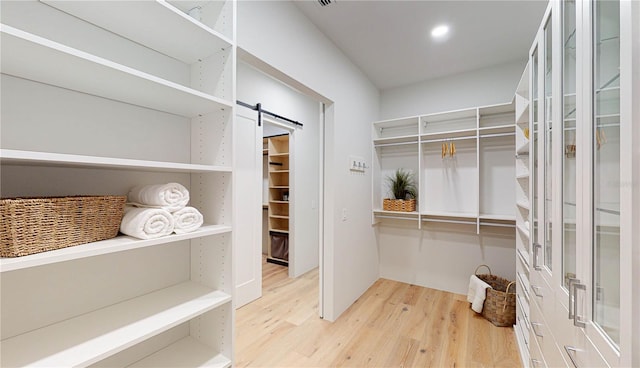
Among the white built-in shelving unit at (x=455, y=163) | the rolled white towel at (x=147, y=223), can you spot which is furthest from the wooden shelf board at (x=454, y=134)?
the rolled white towel at (x=147, y=223)

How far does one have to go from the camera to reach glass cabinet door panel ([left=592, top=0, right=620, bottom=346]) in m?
0.70

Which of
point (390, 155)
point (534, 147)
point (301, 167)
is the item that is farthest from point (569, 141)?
point (301, 167)

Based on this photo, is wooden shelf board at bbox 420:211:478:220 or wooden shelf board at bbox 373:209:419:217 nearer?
wooden shelf board at bbox 420:211:478:220

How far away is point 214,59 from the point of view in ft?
4.02

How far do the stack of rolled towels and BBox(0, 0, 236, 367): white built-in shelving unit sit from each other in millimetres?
49

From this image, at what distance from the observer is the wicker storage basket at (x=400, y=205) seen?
324cm

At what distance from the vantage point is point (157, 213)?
961 millimetres

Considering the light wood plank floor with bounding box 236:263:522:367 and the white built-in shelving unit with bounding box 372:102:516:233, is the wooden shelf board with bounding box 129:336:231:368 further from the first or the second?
the white built-in shelving unit with bounding box 372:102:516:233

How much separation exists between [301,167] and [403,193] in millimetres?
1500

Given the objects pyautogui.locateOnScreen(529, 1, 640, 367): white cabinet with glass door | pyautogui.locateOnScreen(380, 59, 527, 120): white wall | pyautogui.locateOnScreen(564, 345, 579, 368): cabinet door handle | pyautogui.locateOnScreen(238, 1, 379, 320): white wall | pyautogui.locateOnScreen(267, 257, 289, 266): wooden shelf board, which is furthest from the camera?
pyautogui.locateOnScreen(267, 257, 289, 266): wooden shelf board

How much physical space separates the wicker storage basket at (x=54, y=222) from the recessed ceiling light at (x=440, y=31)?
8.65 ft

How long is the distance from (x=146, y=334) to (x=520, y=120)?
2858 millimetres

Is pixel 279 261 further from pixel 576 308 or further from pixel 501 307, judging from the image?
pixel 576 308

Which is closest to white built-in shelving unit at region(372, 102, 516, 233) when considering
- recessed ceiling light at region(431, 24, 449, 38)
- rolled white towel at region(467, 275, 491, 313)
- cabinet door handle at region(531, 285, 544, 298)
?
rolled white towel at region(467, 275, 491, 313)
